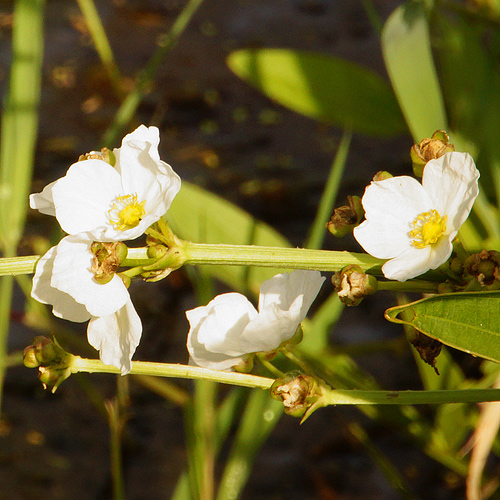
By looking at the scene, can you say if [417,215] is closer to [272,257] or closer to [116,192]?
[272,257]

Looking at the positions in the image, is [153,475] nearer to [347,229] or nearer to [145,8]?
[347,229]

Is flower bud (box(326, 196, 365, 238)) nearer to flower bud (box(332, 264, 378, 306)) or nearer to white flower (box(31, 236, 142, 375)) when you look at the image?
flower bud (box(332, 264, 378, 306))

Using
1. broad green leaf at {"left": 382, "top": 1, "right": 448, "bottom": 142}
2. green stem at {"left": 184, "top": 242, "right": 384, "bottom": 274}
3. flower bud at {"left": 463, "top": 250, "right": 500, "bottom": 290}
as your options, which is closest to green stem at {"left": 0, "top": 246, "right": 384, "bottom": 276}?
green stem at {"left": 184, "top": 242, "right": 384, "bottom": 274}

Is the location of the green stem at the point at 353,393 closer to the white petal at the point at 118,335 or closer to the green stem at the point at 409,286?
the white petal at the point at 118,335

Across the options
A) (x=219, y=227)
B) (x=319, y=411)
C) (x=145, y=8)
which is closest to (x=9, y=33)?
(x=145, y=8)

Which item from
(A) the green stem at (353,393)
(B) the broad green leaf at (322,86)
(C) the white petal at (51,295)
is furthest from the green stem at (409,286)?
(B) the broad green leaf at (322,86)

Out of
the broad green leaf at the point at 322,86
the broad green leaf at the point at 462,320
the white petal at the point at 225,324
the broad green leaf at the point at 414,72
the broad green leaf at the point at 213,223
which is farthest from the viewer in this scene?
the broad green leaf at the point at 322,86
